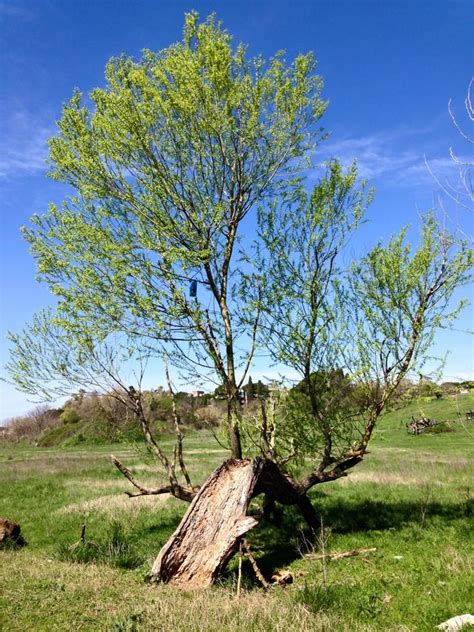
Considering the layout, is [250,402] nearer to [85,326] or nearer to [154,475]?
[85,326]

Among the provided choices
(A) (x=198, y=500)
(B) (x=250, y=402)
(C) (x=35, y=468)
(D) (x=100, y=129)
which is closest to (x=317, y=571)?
(A) (x=198, y=500)

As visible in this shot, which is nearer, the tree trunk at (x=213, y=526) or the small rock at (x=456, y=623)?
the small rock at (x=456, y=623)

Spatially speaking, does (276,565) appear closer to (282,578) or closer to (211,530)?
(282,578)

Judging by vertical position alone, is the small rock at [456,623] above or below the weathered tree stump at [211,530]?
Answer: below

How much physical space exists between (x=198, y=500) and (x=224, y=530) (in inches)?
35.4

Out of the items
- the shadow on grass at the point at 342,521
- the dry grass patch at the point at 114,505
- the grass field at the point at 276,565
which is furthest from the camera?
the dry grass patch at the point at 114,505

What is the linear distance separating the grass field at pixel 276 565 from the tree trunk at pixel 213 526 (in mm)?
527

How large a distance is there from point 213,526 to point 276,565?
1.83 meters

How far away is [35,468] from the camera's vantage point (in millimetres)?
32219

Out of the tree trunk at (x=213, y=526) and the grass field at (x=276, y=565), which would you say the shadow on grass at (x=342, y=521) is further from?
the tree trunk at (x=213, y=526)

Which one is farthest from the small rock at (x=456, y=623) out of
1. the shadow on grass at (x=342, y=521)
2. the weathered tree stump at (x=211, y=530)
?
the shadow on grass at (x=342, y=521)

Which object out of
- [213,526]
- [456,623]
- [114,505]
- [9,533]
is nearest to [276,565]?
[213,526]

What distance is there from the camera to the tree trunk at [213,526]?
10078 millimetres

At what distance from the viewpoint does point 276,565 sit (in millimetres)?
11195
